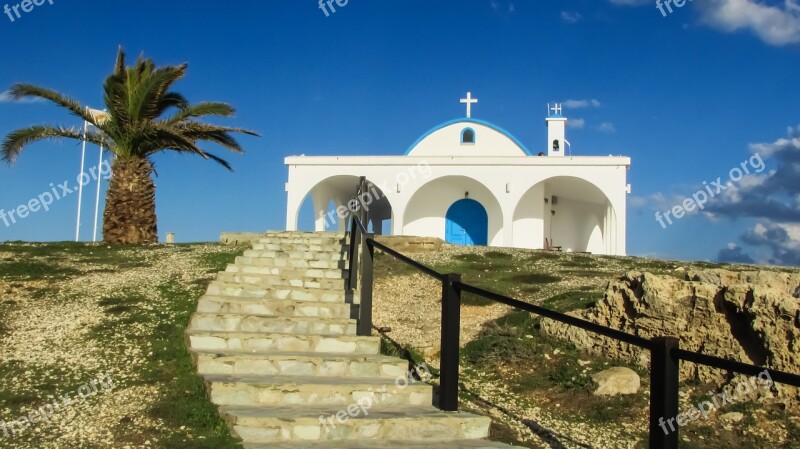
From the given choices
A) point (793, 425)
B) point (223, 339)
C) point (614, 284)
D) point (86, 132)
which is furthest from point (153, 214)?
point (793, 425)

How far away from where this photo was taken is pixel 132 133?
14469 mm

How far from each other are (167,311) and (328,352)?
208 centimetres

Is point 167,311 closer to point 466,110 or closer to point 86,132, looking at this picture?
point 86,132

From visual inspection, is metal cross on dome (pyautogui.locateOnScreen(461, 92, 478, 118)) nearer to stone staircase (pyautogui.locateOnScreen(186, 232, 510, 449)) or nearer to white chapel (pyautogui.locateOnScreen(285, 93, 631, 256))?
white chapel (pyautogui.locateOnScreen(285, 93, 631, 256))

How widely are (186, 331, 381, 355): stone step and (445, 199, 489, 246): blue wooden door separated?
691 inches

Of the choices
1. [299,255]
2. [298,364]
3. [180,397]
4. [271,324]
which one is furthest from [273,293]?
[180,397]

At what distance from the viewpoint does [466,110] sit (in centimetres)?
2522

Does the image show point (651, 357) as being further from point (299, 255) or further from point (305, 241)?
point (305, 241)

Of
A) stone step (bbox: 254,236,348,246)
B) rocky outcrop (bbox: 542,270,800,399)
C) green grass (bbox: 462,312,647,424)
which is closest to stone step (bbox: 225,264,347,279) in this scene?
stone step (bbox: 254,236,348,246)

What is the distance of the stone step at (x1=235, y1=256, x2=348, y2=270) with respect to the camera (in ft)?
30.8

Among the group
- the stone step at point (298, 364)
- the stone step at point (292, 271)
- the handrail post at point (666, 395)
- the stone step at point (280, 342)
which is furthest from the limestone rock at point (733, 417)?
the stone step at point (292, 271)

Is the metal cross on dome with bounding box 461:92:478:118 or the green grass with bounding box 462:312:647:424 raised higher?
the metal cross on dome with bounding box 461:92:478:118

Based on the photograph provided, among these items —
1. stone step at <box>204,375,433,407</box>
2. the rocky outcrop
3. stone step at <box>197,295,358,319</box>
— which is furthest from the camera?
stone step at <box>197,295,358,319</box>

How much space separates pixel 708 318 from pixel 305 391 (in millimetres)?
4102
